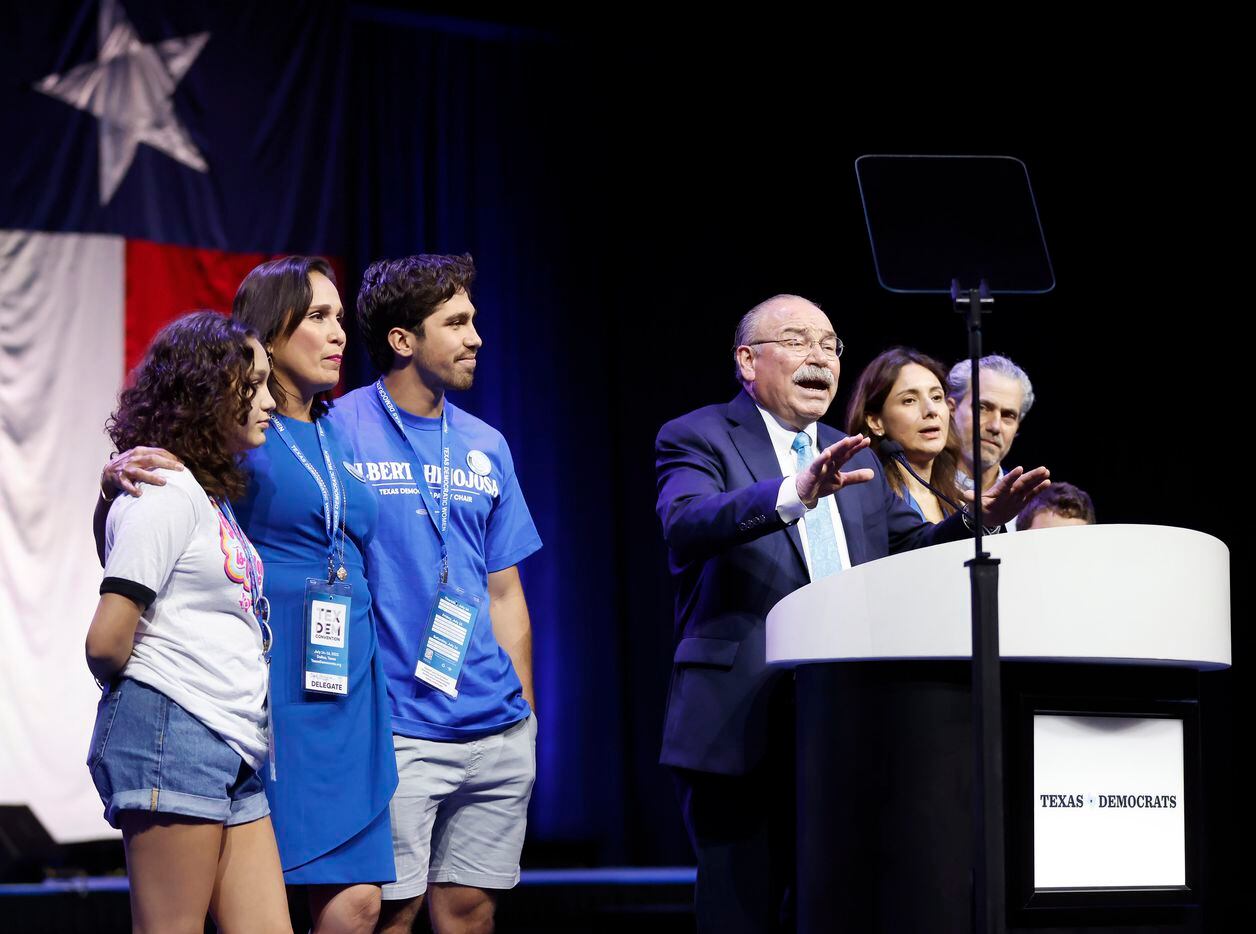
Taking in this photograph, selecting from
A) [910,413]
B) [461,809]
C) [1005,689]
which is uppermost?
[910,413]

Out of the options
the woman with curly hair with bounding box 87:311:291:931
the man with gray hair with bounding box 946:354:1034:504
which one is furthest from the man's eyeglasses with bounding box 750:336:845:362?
the woman with curly hair with bounding box 87:311:291:931

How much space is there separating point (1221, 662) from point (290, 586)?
162 centimetres

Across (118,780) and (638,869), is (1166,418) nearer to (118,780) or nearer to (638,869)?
(638,869)

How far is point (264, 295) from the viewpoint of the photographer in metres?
2.87

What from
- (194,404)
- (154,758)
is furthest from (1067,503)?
(154,758)

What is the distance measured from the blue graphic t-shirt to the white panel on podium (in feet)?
3.61

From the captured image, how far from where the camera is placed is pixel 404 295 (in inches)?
130

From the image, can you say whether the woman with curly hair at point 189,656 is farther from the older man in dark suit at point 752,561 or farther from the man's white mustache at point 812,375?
the man's white mustache at point 812,375

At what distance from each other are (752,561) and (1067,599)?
892 mm

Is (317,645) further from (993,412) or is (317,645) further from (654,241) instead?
(654,241)

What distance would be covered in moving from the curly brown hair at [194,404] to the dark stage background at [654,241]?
325 centimetres

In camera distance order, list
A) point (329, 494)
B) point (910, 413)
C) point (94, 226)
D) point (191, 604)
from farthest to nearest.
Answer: point (94, 226) → point (910, 413) → point (329, 494) → point (191, 604)

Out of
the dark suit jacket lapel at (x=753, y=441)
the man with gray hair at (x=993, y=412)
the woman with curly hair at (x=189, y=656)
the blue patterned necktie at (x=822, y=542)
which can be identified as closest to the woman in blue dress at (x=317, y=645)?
the woman with curly hair at (x=189, y=656)

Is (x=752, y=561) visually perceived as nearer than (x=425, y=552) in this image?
Yes
